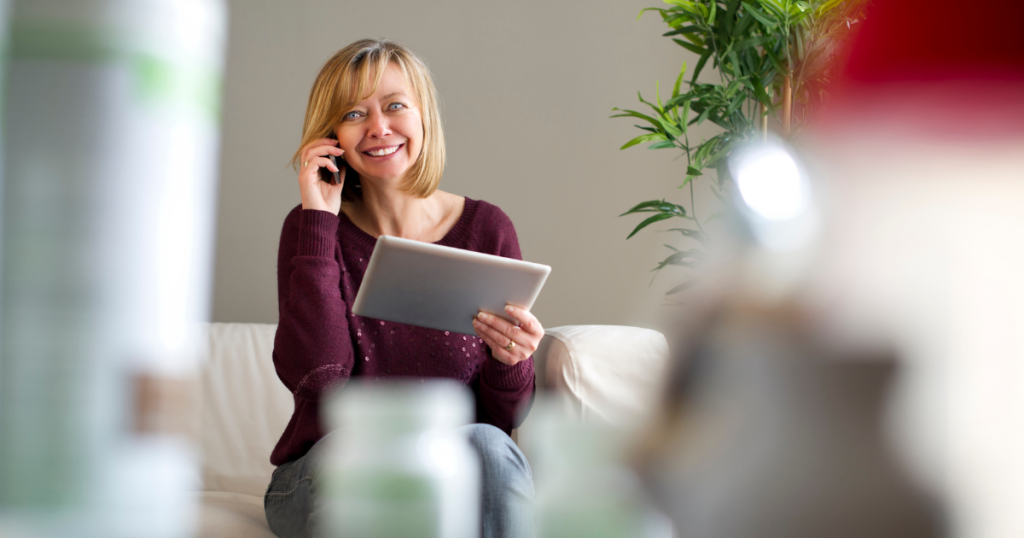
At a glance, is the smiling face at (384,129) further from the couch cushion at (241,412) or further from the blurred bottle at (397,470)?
the blurred bottle at (397,470)

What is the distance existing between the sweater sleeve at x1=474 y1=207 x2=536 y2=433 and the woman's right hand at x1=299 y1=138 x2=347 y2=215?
37 cm

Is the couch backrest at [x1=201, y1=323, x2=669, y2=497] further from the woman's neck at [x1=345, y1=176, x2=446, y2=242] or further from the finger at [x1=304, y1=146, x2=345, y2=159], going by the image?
the finger at [x1=304, y1=146, x2=345, y2=159]

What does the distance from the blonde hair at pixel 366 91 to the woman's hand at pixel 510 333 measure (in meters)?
0.43

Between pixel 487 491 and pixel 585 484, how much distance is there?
18.4 inches

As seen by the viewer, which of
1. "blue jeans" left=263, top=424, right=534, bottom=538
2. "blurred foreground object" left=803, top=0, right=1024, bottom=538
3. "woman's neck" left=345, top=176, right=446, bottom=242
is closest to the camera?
"blurred foreground object" left=803, top=0, right=1024, bottom=538

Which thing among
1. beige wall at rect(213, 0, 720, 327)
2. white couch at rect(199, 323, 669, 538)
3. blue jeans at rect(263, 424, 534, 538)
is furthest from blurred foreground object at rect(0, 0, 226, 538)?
beige wall at rect(213, 0, 720, 327)

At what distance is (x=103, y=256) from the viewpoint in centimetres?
16

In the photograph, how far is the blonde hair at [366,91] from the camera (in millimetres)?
1302

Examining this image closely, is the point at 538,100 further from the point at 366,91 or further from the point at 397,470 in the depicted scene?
the point at 397,470

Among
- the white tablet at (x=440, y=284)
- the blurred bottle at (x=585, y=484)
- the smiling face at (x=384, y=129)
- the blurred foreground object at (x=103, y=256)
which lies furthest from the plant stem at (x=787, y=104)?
the blurred foreground object at (x=103, y=256)

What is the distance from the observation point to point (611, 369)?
4.32ft

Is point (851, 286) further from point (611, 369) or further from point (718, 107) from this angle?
point (718, 107)

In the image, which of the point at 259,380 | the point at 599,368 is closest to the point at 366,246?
the point at 599,368

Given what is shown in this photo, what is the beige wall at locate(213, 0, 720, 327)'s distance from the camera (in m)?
2.53
